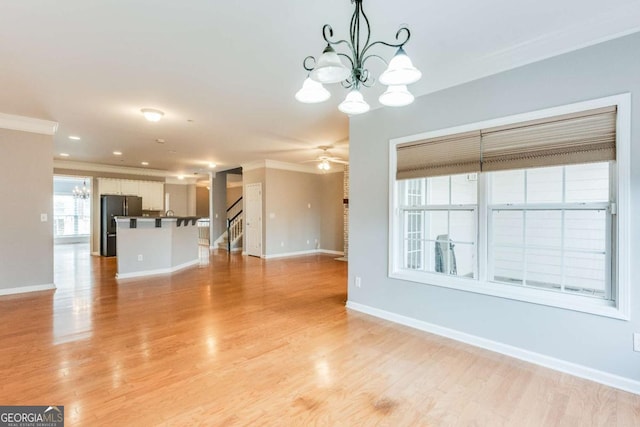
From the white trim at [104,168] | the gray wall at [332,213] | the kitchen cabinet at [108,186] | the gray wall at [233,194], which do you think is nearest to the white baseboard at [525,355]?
the gray wall at [332,213]

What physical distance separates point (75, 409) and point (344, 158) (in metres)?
7.10

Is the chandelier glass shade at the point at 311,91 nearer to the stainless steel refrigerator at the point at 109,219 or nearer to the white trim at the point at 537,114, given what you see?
the white trim at the point at 537,114

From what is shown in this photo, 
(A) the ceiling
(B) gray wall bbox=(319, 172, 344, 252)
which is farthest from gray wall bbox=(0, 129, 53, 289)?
(B) gray wall bbox=(319, 172, 344, 252)

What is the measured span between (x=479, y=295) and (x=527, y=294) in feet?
1.31

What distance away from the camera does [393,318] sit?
362 cm

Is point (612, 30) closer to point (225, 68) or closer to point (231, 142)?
point (225, 68)

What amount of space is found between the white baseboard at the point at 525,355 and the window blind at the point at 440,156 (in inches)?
63.6

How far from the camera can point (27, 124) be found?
4727mm

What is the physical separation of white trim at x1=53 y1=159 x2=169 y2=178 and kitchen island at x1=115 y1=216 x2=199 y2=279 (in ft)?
13.3

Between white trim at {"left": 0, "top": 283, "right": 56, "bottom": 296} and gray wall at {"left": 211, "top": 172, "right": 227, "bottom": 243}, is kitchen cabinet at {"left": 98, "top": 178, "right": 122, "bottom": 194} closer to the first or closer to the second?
gray wall at {"left": 211, "top": 172, "right": 227, "bottom": 243}

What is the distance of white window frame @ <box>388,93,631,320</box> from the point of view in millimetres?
2254

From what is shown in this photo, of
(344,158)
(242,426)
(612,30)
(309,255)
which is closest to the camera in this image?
(242,426)

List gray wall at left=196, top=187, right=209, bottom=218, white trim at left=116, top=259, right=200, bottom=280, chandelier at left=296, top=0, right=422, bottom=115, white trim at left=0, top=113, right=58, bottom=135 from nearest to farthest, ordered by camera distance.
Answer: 1. chandelier at left=296, top=0, right=422, bottom=115
2. white trim at left=0, top=113, right=58, bottom=135
3. white trim at left=116, top=259, right=200, bottom=280
4. gray wall at left=196, top=187, right=209, bottom=218

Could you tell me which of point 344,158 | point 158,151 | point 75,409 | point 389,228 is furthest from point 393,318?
point 158,151
